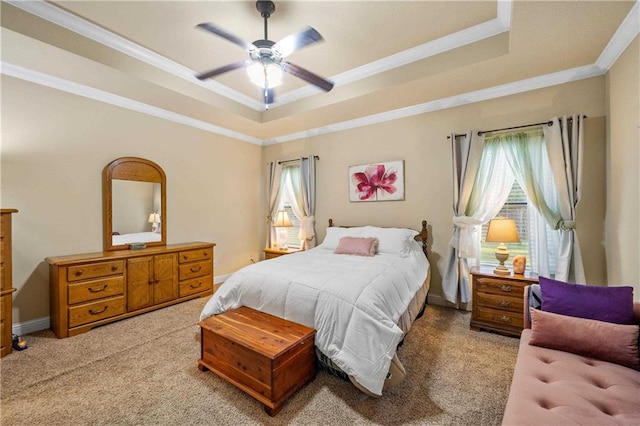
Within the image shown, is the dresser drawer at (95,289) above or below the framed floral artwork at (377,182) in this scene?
below

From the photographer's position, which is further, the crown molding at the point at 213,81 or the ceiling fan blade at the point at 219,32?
the crown molding at the point at 213,81

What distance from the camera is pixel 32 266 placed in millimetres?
2832

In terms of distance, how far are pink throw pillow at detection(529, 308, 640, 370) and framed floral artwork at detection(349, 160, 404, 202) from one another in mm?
2351

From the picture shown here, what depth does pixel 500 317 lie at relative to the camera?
2.68 meters

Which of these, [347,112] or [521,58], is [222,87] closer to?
[347,112]

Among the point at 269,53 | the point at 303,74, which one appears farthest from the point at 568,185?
the point at 269,53

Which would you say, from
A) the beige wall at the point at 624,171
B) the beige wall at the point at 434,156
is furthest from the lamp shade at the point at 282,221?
the beige wall at the point at 624,171

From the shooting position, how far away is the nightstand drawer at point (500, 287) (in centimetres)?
262

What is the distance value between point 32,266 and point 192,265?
1573mm

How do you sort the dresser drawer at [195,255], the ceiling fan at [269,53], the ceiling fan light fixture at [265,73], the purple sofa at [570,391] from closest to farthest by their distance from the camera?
the purple sofa at [570,391] < the ceiling fan at [269,53] < the ceiling fan light fixture at [265,73] < the dresser drawer at [195,255]

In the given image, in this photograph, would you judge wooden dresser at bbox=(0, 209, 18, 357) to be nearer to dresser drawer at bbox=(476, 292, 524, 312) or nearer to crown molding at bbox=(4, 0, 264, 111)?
crown molding at bbox=(4, 0, 264, 111)

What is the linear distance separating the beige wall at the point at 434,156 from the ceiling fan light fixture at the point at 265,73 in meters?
2.14

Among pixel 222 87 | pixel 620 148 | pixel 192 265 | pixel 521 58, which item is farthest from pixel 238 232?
pixel 620 148

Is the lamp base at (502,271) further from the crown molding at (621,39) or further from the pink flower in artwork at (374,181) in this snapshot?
the crown molding at (621,39)
